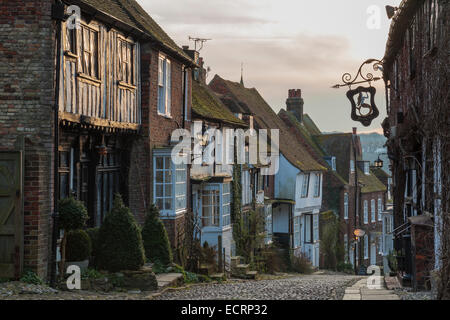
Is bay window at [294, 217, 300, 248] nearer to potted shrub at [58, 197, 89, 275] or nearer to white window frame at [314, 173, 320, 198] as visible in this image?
white window frame at [314, 173, 320, 198]

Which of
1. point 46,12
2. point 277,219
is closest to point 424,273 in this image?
point 46,12

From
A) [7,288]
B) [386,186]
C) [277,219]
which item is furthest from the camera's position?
[386,186]

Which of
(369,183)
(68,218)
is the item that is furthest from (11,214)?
(369,183)

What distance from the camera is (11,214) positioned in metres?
12.9

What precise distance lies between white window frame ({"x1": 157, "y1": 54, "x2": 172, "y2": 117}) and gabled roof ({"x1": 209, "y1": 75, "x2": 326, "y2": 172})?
49.3 feet

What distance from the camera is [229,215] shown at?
2770cm

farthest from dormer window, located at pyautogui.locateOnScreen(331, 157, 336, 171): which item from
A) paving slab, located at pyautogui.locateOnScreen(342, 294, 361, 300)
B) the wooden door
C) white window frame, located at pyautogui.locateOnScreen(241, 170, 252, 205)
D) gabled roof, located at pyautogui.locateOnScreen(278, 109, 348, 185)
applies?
the wooden door

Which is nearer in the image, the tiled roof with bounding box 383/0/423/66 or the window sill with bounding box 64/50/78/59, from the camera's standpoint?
the window sill with bounding box 64/50/78/59

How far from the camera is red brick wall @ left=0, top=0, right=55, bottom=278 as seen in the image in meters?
13.3

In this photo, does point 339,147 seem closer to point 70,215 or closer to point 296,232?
point 296,232

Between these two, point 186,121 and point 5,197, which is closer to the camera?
point 5,197

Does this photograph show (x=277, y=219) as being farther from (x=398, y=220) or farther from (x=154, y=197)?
(x=154, y=197)

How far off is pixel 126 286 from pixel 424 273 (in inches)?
254

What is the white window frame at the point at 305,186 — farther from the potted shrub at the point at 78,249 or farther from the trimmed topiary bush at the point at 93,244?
the potted shrub at the point at 78,249
